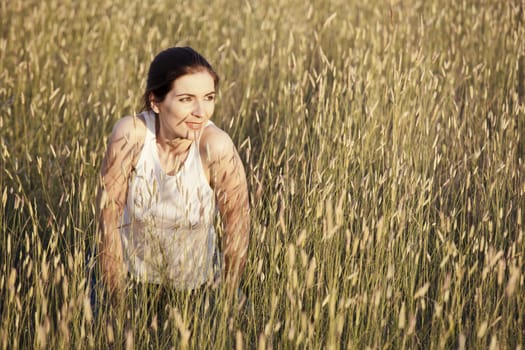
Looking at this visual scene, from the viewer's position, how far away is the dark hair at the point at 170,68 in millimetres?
2318

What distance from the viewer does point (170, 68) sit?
7.64ft

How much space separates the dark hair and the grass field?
303 millimetres

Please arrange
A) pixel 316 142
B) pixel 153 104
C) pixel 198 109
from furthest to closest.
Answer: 1. pixel 316 142
2. pixel 153 104
3. pixel 198 109

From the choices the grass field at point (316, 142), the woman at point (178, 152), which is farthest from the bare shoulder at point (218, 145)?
the grass field at point (316, 142)

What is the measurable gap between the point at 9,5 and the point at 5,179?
1.90 metres

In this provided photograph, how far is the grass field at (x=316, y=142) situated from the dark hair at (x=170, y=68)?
0.99 ft

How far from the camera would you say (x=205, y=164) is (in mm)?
2406

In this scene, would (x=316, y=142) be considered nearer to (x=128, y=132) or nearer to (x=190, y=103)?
(x=190, y=103)

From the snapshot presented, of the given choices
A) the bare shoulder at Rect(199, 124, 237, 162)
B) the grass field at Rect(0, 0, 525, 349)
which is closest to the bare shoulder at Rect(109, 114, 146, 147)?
the grass field at Rect(0, 0, 525, 349)

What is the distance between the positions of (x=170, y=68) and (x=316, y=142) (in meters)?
0.62

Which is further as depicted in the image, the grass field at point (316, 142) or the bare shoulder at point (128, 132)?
the bare shoulder at point (128, 132)

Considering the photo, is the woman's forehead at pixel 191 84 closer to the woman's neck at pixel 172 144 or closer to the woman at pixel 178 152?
the woman at pixel 178 152


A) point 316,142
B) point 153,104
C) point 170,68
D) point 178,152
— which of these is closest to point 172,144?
point 178,152

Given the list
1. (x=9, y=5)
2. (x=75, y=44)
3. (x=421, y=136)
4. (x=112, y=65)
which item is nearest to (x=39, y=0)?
(x=9, y=5)
